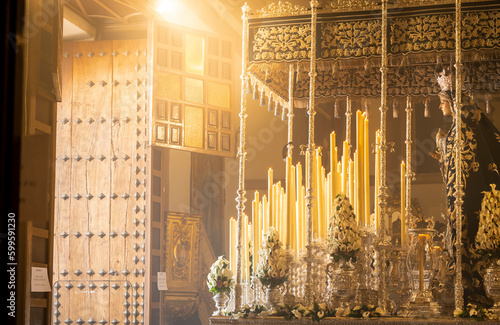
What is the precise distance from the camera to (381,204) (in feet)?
18.2

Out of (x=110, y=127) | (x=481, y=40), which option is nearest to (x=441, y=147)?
(x=481, y=40)

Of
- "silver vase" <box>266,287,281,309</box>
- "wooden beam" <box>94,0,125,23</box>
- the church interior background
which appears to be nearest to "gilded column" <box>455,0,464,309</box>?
"silver vase" <box>266,287,281,309</box>

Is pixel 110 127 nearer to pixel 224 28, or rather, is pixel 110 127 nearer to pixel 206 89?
pixel 206 89

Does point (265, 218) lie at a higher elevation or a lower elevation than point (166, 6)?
lower

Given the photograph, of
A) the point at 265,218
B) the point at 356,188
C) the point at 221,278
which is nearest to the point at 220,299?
the point at 221,278

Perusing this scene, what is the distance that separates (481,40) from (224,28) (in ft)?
16.5

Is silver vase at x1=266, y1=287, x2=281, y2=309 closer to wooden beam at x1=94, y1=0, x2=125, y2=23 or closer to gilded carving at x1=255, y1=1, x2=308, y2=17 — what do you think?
gilded carving at x1=255, y1=1, x2=308, y2=17

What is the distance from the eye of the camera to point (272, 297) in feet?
19.0

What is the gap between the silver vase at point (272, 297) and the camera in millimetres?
5789

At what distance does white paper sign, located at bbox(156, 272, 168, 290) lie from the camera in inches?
365

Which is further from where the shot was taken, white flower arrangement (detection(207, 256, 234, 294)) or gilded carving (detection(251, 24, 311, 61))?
white flower arrangement (detection(207, 256, 234, 294))

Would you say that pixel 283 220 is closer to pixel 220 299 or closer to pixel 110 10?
pixel 220 299

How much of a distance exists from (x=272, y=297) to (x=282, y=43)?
220 centimetres

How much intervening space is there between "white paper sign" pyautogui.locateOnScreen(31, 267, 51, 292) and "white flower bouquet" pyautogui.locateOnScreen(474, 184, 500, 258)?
327cm
